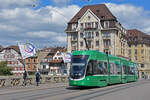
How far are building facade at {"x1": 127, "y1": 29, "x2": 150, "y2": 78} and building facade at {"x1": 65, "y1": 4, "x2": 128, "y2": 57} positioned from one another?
3007cm

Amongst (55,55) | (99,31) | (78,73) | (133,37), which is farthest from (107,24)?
(78,73)

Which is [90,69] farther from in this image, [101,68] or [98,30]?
[98,30]

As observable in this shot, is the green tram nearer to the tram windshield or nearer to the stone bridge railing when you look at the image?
the tram windshield

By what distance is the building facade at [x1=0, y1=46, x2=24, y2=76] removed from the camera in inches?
3883

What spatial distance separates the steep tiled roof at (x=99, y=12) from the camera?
232ft

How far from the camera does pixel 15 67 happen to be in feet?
327

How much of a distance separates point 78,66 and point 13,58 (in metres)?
81.7

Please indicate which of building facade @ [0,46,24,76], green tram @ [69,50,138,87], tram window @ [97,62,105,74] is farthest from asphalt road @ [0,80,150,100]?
building facade @ [0,46,24,76]

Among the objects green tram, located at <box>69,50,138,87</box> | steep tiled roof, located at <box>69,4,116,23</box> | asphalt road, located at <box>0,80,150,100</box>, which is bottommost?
asphalt road, located at <box>0,80,150,100</box>

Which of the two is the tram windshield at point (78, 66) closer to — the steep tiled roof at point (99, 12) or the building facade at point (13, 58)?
the steep tiled roof at point (99, 12)

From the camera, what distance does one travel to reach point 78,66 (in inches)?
846

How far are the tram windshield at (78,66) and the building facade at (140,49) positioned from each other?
267 ft

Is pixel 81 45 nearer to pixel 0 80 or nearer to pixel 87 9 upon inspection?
pixel 87 9

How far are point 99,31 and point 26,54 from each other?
146 ft
